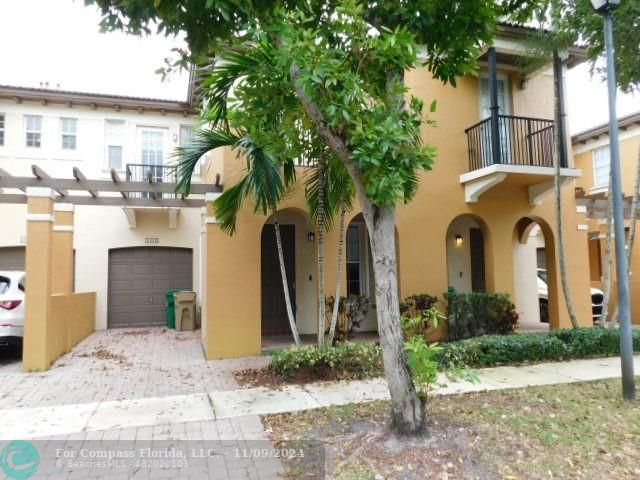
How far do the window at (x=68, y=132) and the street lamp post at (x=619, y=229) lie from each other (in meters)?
13.0

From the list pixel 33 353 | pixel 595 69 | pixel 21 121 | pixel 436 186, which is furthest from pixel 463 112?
pixel 21 121

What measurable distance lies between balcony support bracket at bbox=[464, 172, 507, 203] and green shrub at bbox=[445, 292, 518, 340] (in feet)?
7.08

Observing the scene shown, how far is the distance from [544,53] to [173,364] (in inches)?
357

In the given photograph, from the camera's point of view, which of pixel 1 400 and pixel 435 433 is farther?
pixel 1 400

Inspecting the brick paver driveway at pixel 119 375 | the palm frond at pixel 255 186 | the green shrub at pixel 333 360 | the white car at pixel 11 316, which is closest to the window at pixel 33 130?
the white car at pixel 11 316

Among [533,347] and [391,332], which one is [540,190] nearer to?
[533,347]

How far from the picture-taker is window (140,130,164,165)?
1327 cm

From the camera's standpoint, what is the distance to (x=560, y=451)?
150 inches

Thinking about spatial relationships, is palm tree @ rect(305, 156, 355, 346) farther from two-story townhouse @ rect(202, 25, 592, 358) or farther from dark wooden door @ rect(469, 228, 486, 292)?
dark wooden door @ rect(469, 228, 486, 292)

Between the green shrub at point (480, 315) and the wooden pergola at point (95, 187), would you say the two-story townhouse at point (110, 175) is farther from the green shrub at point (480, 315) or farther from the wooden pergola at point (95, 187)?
the green shrub at point (480, 315)

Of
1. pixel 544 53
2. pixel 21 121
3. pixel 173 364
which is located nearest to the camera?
pixel 173 364

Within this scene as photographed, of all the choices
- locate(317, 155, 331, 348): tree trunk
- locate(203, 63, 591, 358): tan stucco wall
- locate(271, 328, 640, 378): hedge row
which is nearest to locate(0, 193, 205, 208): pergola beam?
locate(203, 63, 591, 358): tan stucco wall

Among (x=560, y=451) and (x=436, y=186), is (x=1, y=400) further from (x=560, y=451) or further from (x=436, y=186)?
(x=436, y=186)

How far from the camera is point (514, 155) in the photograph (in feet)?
30.9
